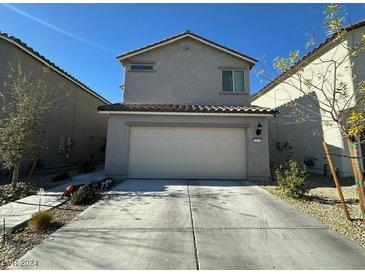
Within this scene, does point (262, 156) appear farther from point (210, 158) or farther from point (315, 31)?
point (315, 31)

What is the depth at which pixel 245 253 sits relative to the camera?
3703 mm

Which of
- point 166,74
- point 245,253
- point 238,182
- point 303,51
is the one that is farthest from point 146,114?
point 245,253

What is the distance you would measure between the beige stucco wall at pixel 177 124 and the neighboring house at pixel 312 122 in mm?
1837

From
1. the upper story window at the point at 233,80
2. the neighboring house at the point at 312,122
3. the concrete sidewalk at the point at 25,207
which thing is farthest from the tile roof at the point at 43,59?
the neighboring house at the point at 312,122

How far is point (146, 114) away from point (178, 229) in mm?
6709

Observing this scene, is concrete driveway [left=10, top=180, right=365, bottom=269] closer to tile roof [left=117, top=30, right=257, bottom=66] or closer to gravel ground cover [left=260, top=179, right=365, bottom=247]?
gravel ground cover [left=260, top=179, right=365, bottom=247]

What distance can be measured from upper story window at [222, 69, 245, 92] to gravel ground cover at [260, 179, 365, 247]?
5761mm

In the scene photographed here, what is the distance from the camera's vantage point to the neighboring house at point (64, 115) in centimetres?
1020

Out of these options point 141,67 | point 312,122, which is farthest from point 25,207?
point 312,122

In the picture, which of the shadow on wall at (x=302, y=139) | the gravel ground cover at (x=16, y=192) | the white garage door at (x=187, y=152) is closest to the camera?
the gravel ground cover at (x=16, y=192)

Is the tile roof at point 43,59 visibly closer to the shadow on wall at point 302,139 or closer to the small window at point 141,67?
the small window at point 141,67

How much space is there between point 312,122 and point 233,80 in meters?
5.34

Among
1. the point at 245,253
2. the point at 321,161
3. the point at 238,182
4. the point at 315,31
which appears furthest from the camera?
the point at 321,161

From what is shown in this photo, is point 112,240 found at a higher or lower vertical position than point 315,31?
lower
